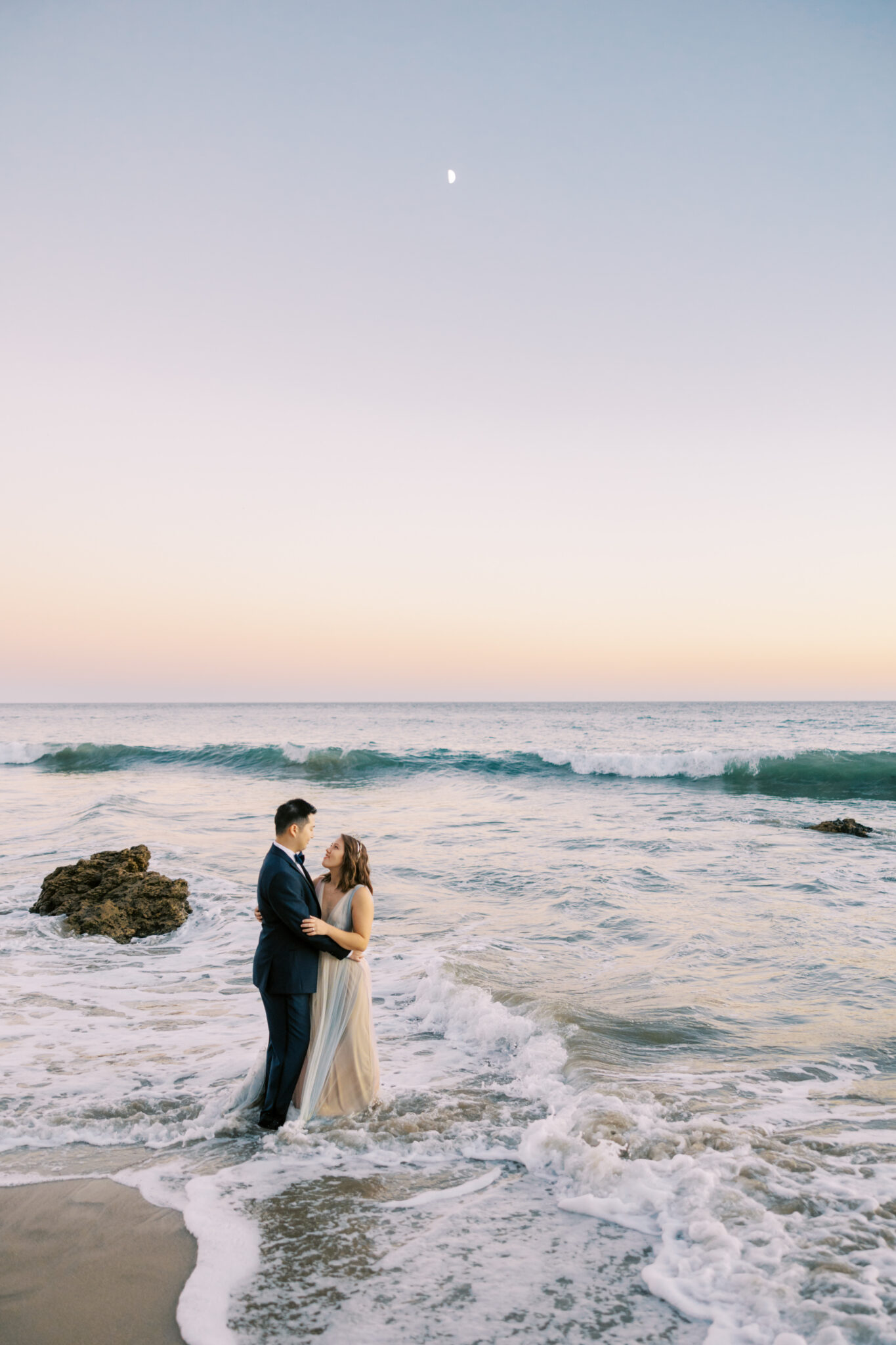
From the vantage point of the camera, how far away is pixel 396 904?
1097 centimetres

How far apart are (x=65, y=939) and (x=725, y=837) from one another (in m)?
12.6

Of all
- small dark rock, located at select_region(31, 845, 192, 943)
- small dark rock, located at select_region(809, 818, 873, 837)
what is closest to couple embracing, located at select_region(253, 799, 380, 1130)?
small dark rock, located at select_region(31, 845, 192, 943)

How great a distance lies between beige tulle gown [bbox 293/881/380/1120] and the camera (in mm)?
4793

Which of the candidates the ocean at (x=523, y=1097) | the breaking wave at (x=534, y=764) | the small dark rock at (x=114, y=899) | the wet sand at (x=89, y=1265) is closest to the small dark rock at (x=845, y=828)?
the ocean at (x=523, y=1097)

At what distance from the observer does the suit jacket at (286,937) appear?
176 inches

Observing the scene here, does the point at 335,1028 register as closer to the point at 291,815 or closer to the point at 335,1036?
the point at 335,1036

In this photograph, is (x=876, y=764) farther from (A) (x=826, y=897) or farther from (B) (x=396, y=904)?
(B) (x=396, y=904)

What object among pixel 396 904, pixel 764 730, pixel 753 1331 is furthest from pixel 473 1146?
pixel 764 730

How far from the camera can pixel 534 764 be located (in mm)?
33812

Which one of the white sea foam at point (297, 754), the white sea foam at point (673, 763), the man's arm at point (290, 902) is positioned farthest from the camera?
the white sea foam at point (297, 754)

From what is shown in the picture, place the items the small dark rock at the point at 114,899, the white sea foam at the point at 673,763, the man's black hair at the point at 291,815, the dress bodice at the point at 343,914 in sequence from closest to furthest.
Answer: the man's black hair at the point at 291,815
the dress bodice at the point at 343,914
the small dark rock at the point at 114,899
the white sea foam at the point at 673,763

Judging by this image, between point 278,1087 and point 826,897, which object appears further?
point 826,897

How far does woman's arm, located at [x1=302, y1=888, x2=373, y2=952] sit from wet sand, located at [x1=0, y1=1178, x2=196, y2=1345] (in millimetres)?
1538

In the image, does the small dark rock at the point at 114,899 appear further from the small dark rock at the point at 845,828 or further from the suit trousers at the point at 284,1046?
the small dark rock at the point at 845,828
